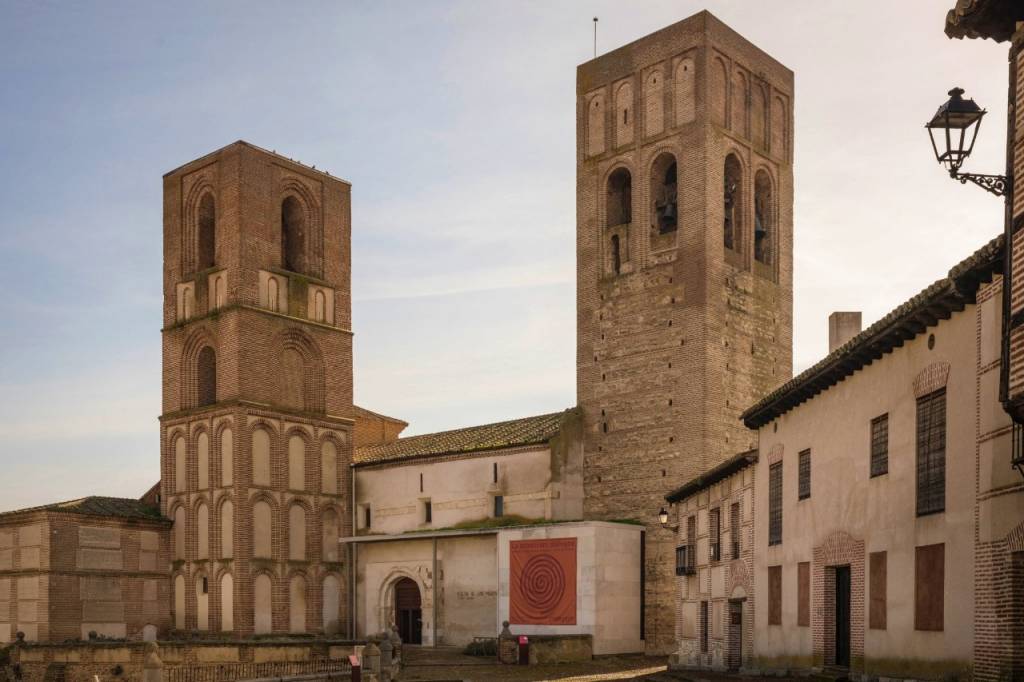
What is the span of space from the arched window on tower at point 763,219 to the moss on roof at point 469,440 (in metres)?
9.83

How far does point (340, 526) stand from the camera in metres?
46.2

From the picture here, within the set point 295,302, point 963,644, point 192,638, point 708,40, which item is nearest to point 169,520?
point 192,638

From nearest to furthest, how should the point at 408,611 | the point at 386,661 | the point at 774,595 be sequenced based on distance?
the point at 774,595
the point at 386,661
the point at 408,611

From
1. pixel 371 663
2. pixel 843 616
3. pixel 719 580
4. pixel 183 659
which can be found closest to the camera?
pixel 843 616

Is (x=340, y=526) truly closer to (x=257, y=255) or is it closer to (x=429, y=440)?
(x=429, y=440)

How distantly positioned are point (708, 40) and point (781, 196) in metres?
6.95

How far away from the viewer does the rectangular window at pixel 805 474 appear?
21062 mm

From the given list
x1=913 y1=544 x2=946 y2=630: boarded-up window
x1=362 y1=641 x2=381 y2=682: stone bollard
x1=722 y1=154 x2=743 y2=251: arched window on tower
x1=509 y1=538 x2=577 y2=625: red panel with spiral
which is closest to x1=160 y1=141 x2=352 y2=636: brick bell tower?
x1=509 y1=538 x2=577 y2=625: red panel with spiral

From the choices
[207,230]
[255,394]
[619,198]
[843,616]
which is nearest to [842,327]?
[843,616]

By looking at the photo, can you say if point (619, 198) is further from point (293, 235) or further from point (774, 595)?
point (774, 595)

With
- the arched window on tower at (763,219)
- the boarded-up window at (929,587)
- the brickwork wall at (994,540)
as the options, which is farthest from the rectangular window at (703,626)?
the arched window on tower at (763,219)

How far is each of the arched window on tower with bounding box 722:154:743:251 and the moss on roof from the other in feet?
28.8

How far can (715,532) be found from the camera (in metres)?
28.6

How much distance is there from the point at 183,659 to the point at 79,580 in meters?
8.72
